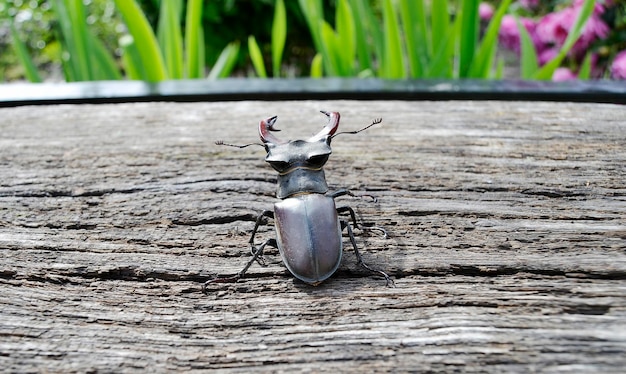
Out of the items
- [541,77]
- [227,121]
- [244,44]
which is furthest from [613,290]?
[244,44]

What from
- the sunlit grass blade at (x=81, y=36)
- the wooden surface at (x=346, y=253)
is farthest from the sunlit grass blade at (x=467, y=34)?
the sunlit grass blade at (x=81, y=36)

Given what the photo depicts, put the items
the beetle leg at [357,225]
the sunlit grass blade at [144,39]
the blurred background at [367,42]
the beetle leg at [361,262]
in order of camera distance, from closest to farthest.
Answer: the beetle leg at [361,262] < the beetle leg at [357,225] < the sunlit grass blade at [144,39] < the blurred background at [367,42]

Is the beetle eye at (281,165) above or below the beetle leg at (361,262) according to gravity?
above

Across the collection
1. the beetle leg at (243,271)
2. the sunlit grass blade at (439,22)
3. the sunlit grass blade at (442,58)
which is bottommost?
the beetle leg at (243,271)

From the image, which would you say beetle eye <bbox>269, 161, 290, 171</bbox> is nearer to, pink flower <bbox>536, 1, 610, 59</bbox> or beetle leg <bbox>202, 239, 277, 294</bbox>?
beetle leg <bbox>202, 239, 277, 294</bbox>

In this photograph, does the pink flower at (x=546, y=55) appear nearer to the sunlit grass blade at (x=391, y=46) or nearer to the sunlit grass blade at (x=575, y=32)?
the sunlit grass blade at (x=575, y=32)

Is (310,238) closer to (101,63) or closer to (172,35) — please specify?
(172,35)
